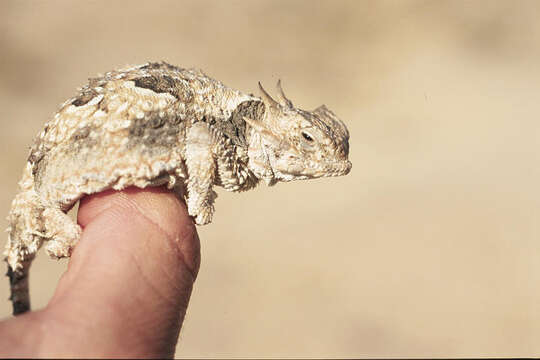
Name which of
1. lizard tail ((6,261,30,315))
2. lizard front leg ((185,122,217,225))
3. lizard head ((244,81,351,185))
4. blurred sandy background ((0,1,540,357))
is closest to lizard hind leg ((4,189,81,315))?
lizard tail ((6,261,30,315))

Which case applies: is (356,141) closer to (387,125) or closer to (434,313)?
(387,125)

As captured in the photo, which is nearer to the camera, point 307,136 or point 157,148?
point 157,148

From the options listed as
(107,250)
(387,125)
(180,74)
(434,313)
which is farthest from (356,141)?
(107,250)

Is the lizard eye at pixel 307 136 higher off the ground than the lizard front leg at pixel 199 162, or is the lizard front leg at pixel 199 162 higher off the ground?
the lizard eye at pixel 307 136

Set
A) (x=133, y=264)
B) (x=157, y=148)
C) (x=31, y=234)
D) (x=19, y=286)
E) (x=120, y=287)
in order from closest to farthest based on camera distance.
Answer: (x=120, y=287), (x=133, y=264), (x=157, y=148), (x=31, y=234), (x=19, y=286)

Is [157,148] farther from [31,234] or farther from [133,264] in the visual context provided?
[31,234]

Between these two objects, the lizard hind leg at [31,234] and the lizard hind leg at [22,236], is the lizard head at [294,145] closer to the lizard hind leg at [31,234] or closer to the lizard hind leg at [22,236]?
the lizard hind leg at [31,234]

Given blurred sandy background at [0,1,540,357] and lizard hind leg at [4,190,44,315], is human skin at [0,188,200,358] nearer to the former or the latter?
lizard hind leg at [4,190,44,315]

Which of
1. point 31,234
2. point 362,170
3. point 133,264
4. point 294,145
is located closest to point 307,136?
point 294,145

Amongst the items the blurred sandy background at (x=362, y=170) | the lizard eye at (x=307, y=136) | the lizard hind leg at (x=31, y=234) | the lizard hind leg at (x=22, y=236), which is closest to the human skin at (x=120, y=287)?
the lizard hind leg at (x=31, y=234)
